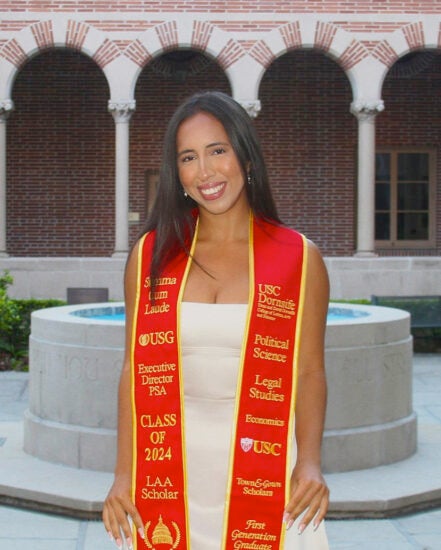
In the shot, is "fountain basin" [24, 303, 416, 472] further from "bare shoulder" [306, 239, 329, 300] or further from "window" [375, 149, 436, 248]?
"window" [375, 149, 436, 248]

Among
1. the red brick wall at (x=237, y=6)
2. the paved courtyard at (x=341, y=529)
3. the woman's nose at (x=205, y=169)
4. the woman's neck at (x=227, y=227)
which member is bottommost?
the paved courtyard at (x=341, y=529)

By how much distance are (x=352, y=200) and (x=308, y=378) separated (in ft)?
53.5

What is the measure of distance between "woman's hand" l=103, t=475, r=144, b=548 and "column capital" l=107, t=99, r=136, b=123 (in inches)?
528

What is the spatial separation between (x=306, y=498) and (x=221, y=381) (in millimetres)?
330

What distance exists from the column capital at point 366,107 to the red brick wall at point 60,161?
501 centimetres

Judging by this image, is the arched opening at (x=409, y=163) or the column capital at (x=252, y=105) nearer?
the column capital at (x=252, y=105)

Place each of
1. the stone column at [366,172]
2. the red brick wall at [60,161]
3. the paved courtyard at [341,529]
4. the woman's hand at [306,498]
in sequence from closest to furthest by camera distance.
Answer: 1. the woman's hand at [306,498]
2. the paved courtyard at [341,529]
3. the stone column at [366,172]
4. the red brick wall at [60,161]

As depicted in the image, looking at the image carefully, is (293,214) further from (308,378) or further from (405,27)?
(308,378)

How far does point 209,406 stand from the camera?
2199 mm

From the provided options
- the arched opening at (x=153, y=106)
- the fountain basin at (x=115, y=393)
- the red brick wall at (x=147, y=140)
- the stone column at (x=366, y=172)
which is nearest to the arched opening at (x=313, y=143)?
the red brick wall at (x=147, y=140)

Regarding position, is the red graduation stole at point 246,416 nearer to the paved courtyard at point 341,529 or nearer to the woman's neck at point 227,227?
the woman's neck at point 227,227

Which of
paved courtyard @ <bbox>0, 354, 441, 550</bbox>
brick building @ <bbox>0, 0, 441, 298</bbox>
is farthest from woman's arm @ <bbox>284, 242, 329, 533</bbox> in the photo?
brick building @ <bbox>0, 0, 441, 298</bbox>

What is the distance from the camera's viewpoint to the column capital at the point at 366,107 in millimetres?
15352

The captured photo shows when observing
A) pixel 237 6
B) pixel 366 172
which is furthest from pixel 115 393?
pixel 237 6
